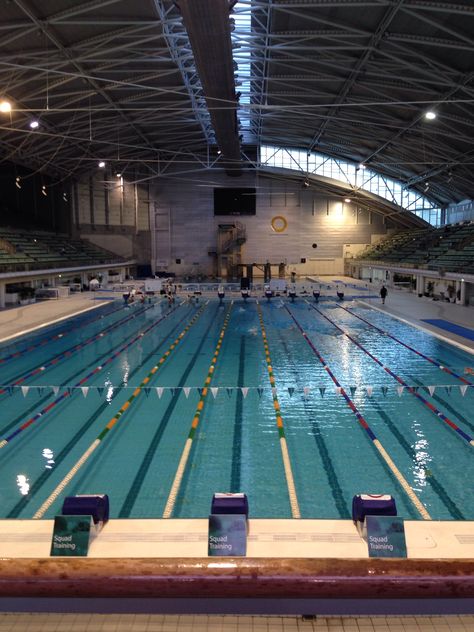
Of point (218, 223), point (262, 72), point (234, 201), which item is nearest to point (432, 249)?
point (234, 201)

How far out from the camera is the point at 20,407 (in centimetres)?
941

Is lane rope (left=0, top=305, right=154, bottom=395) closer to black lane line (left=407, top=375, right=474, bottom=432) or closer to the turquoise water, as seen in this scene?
the turquoise water

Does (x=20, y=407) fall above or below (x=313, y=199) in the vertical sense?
below

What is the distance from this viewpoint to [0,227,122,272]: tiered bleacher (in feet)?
87.8

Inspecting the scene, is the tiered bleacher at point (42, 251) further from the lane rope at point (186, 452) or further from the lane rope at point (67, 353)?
the lane rope at point (186, 452)

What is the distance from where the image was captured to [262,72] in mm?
22766

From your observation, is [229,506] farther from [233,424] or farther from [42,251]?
[42,251]

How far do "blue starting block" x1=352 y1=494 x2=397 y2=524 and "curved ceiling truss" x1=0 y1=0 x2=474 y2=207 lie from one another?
1211 cm

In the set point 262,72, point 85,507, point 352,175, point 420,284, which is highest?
point 262,72

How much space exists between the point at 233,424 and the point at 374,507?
4.92 m

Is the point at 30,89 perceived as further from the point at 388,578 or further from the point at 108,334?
the point at 388,578

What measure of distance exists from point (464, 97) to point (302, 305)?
12.2 m

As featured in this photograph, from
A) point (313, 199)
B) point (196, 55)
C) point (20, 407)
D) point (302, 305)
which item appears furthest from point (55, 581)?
point (313, 199)

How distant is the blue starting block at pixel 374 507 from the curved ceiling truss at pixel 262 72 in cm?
1211
